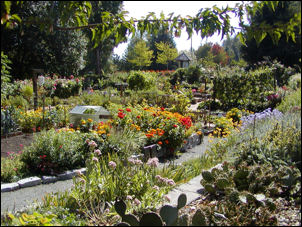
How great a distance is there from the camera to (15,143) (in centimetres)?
595

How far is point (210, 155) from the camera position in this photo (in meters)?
5.38

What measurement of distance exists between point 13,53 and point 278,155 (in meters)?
13.5

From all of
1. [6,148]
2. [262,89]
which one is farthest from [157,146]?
[262,89]

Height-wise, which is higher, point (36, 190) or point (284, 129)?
point (284, 129)

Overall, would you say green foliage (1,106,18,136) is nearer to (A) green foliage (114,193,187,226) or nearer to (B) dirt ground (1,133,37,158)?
(B) dirt ground (1,133,37,158)

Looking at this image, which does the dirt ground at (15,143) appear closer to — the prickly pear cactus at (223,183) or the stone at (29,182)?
the stone at (29,182)

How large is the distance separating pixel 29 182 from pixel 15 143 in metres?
2.00

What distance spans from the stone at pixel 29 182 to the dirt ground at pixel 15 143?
1198 mm

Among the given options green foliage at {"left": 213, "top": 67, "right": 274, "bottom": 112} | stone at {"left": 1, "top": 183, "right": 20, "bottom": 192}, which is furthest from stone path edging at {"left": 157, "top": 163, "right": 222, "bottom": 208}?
green foliage at {"left": 213, "top": 67, "right": 274, "bottom": 112}

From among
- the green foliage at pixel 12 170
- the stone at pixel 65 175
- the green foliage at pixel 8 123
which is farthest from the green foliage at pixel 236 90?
the green foliage at pixel 12 170

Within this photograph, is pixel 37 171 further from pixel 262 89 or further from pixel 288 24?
pixel 262 89

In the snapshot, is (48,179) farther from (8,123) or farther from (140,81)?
(140,81)

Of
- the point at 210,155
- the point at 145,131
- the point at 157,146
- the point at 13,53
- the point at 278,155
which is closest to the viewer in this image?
the point at 278,155

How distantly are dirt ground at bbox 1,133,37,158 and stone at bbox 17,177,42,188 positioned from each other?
120cm
